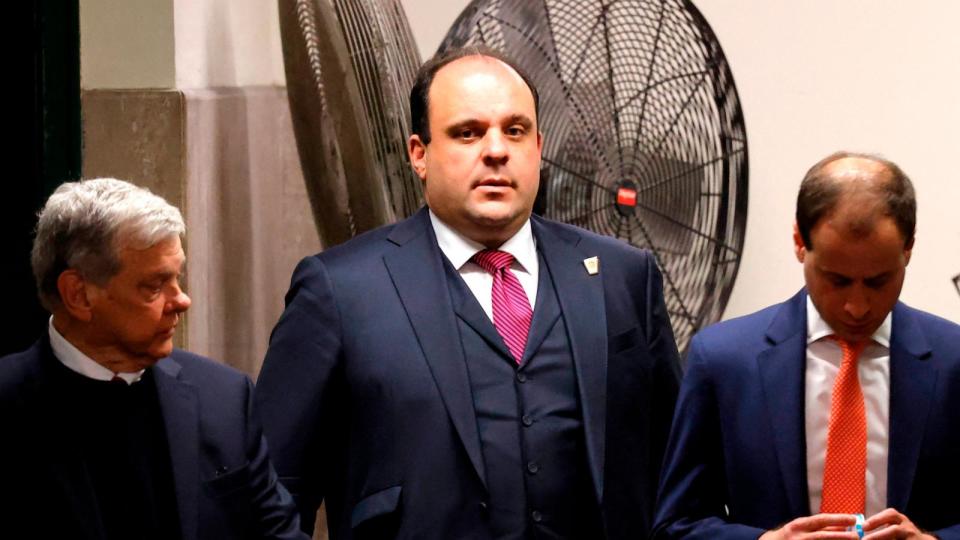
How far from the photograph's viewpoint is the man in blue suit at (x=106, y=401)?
2320 millimetres

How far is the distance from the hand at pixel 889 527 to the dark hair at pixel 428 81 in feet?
3.38

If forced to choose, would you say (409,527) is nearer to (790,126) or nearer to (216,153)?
(216,153)

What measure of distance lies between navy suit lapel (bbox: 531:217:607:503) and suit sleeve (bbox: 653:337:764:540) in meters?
0.17

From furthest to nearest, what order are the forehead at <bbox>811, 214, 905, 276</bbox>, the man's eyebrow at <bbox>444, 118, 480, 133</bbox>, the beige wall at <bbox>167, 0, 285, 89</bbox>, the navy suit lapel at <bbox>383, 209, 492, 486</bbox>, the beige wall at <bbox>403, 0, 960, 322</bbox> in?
the beige wall at <bbox>403, 0, 960, 322</bbox>
the beige wall at <bbox>167, 0, 285, 89</bbox>
the man's eyebrow at <bbox>444, 118, 480, 133</bbox>
the navy suit lapel at <bbox>383, 209, 492, 486</bbox>
the forehead at <bbox>811, 214, 905, 276</bbox>

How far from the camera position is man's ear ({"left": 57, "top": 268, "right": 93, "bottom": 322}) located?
237cm

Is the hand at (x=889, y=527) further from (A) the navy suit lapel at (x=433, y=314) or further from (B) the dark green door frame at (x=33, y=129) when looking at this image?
(B) the dark green door frame at (x=33, y=129)

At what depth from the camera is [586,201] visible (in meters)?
4.16

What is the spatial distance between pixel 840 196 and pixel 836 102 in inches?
78.6

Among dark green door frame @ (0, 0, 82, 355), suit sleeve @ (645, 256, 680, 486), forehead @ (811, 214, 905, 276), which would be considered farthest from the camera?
dark green door frame @ (0, 0, 82, 355)

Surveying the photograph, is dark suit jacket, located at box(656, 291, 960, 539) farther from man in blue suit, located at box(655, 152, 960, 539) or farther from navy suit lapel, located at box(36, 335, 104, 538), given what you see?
navy suit lapel, located at box(36, 335, 104, 538)

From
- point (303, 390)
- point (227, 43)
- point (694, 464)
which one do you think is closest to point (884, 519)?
point (694, 464)

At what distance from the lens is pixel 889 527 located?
2439 millimetres

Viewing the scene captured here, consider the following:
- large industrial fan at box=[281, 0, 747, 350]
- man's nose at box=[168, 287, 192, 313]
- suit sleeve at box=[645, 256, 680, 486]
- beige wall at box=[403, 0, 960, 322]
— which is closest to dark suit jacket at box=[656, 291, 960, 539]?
suit sleeve at box=[645, 256, 680, 486]

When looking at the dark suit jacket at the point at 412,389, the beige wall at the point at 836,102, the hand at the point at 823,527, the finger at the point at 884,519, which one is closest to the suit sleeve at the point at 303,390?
the dark suit jacket at the point at 412,389
